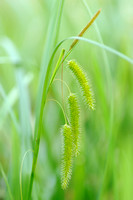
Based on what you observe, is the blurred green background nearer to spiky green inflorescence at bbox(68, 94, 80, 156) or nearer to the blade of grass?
the blade of grass

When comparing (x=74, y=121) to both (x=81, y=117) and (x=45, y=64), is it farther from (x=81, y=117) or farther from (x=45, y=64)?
(x=81, y=117)

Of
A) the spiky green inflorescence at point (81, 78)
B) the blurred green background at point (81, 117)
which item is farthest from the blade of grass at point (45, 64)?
the spiky green inflorescence at point (81, 78)

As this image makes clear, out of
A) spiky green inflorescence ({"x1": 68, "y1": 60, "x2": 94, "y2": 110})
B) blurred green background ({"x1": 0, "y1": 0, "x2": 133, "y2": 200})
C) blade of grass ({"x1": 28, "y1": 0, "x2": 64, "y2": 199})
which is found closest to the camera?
spiky green inflorescence ({"x1": 68, "y1": 60, "x2": 94, "y2": 110})

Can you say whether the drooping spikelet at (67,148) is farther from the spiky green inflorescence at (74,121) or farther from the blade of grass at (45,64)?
the blade of grass at (45,64)

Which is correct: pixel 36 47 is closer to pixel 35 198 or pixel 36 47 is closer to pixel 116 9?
pixel 116 9

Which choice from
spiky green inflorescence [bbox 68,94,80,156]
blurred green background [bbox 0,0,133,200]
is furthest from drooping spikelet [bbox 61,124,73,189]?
blurred green background [bbox 0,0,133,200]

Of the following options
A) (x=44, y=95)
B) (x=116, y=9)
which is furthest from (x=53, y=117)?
(x=44, y=95)

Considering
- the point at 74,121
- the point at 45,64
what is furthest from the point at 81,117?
the point at 74,121

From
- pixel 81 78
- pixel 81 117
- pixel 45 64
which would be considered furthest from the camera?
pixel 81 117
